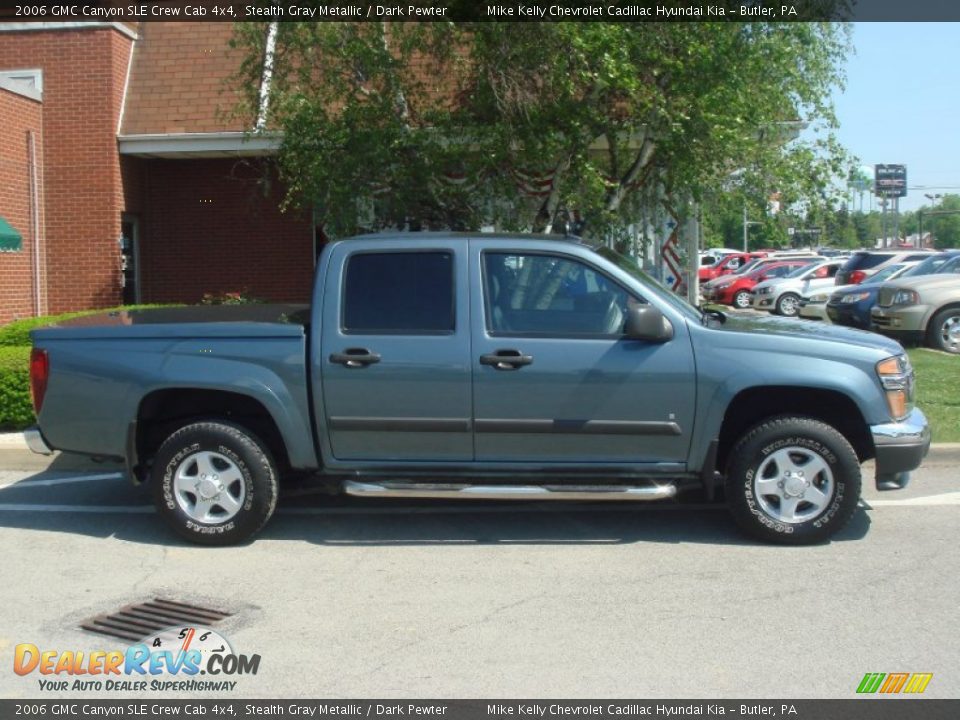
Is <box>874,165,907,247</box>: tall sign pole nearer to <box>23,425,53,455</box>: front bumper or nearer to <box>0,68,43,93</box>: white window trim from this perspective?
<box>0,68,43,93</box>: white window trim

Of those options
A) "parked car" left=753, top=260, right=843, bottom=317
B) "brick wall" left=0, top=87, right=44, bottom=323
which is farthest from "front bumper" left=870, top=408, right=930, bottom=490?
"parked car" left=753, top=260, right=843, bottom=317

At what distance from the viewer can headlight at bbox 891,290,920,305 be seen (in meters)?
16.2

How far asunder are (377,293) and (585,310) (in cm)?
128

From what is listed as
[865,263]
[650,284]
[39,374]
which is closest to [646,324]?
[650,284]

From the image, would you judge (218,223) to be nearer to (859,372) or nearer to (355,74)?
(355,74)

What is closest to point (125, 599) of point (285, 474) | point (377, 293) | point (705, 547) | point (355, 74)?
point (285, 474)

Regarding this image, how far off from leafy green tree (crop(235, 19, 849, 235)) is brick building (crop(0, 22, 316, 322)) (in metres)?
3.48

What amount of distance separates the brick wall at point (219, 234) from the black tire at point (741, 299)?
1950 centimetres

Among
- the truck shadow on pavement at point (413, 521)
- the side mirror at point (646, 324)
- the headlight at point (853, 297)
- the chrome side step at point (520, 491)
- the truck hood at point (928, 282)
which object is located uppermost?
the truck hood at point (928, 282)

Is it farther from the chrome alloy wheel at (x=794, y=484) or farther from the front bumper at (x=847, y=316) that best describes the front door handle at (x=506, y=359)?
the front bumper at (x=847, y=316)

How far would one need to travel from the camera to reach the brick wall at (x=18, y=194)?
48.1 feet

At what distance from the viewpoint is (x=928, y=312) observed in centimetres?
1616

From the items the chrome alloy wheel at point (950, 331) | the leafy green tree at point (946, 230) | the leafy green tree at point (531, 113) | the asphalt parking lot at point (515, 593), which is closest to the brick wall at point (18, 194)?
the leafy green tree at point (531, 113)

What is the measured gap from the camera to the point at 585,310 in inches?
256
